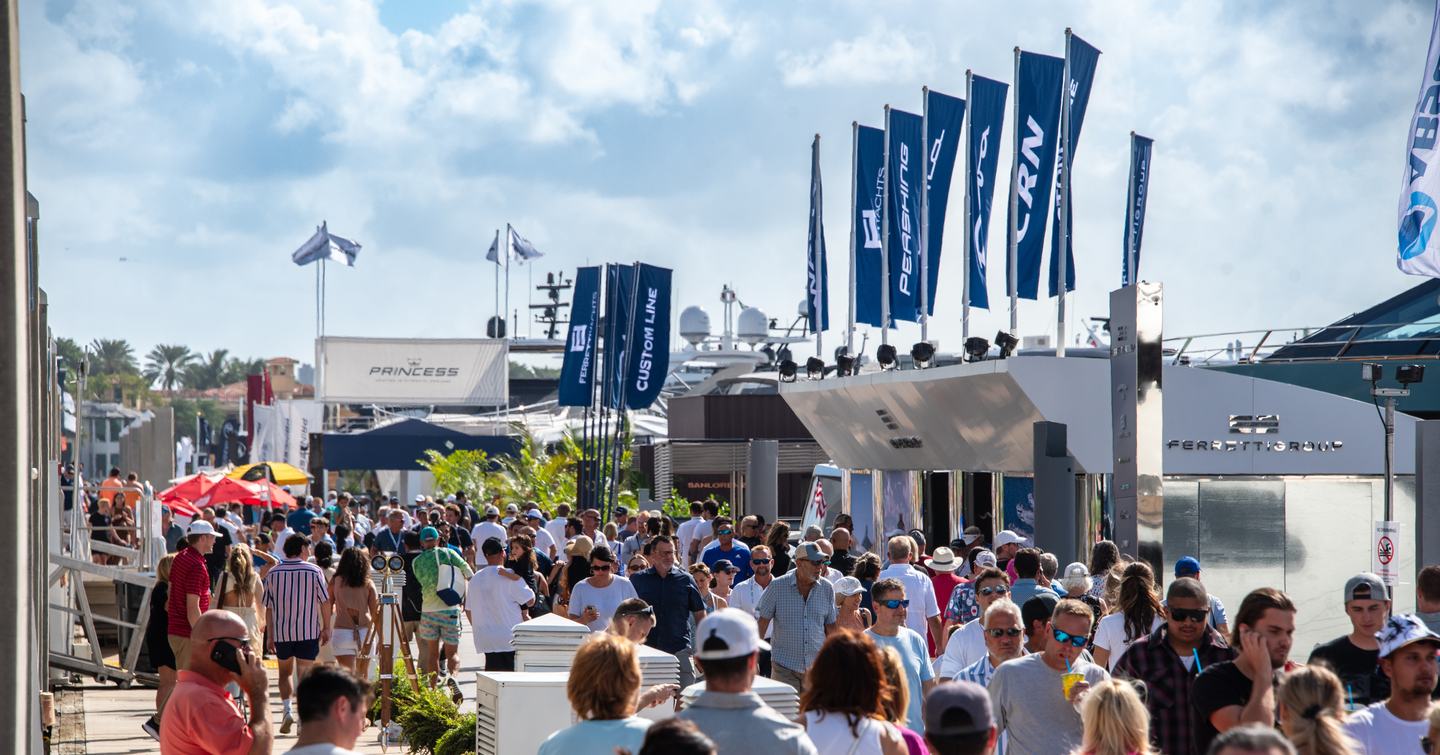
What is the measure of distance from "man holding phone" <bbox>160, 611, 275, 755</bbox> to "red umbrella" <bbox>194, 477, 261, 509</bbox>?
78.9ft

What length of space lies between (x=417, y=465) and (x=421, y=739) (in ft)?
126

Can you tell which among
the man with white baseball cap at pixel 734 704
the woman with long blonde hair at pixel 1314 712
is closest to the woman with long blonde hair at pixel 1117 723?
the woman with long blonde hair at pixel 1314 712

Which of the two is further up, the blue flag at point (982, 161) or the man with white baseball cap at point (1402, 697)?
the blue flag at point (982, 161)

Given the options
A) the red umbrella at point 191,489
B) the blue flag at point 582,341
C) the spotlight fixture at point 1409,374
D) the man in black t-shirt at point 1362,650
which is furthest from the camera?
the blue flag at point 582,341

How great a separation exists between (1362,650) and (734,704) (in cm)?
366

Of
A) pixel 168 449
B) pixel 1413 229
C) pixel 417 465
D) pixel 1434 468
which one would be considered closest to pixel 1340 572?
pixel 1434 468

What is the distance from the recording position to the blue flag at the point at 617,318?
104ft

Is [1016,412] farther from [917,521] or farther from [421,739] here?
[421,739]

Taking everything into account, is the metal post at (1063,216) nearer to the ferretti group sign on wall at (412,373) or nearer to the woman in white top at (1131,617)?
the woman in white top at (1131,617)

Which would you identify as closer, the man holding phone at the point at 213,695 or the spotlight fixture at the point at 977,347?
the man holding phone at the point at 213,695

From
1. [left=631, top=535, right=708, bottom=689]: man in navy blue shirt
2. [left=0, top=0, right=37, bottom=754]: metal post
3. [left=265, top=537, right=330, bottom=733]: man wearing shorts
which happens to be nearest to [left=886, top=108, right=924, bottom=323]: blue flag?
[left=265, top=537, right=330, bottom=733]: man wearing shorts

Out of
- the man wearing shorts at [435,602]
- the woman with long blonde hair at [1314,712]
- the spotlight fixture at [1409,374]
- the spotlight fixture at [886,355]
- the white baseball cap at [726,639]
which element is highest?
the spotlight fixture at [886,355]

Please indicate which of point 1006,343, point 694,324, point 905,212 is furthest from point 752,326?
point 1006,343

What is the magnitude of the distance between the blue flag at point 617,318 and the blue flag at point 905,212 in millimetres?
6147
